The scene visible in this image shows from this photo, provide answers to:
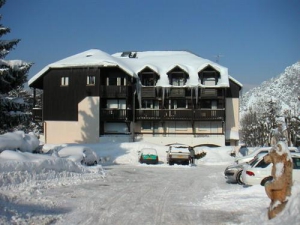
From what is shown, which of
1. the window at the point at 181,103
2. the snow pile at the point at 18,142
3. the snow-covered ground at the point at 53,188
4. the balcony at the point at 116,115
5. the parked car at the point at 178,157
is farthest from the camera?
the window at the point at 181,103

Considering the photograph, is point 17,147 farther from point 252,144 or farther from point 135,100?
point 252,144

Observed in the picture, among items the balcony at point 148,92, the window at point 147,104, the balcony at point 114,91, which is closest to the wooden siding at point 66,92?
the balcony at point 114,91

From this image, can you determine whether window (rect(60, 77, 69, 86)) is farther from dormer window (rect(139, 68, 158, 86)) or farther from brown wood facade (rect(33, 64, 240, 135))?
dormer window (rect(139, 68, 158, 86))

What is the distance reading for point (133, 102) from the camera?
47.2 meters

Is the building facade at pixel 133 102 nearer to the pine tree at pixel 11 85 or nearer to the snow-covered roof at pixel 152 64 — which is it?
the snow-covered roof at pixel 152 64

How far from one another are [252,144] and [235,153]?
3886cm

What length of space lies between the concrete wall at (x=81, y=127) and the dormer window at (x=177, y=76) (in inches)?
338

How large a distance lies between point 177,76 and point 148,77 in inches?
129

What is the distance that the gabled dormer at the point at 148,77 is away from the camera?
47719mm

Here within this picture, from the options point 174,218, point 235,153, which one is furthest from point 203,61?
point 174,218

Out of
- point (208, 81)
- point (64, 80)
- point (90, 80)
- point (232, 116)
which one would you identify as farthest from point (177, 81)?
point (64, 80)

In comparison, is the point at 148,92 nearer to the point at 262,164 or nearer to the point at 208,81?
the point at 208,81

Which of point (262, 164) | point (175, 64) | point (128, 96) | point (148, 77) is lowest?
point (262, 164)

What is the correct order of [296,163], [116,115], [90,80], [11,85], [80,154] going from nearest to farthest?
[296,163], [11,85], [80,154], [116,115], [90,80]
